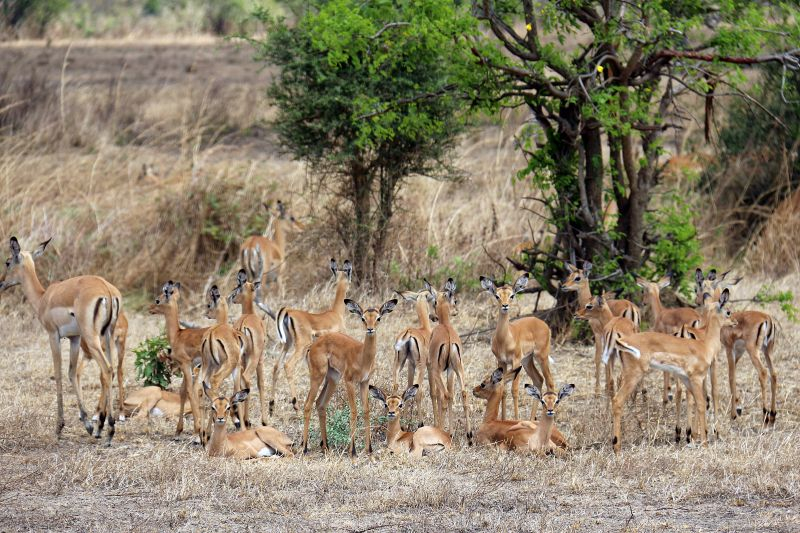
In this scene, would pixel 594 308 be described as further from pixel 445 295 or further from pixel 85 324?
pixel 85 324

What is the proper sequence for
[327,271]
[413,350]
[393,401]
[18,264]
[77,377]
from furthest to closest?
[327,271] < [18,264] < [77,377] < [413,350] < [393,401]

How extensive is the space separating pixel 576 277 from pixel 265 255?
14.7 ft

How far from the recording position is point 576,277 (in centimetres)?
1042

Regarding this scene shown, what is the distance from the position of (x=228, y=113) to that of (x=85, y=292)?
12.5m

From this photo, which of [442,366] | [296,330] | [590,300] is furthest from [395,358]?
[590,300]

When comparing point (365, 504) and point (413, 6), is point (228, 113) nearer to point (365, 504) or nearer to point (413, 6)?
point (413, 6)

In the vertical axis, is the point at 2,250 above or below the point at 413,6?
below

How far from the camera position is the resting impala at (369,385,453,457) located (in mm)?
7965

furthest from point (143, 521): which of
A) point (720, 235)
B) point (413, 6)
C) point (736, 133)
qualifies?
point (736, 133)

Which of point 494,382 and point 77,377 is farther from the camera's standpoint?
point 77,377

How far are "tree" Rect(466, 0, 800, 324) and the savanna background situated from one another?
0.82 ft

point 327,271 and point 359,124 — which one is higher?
point 359,124

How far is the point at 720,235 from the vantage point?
15273 millimetres

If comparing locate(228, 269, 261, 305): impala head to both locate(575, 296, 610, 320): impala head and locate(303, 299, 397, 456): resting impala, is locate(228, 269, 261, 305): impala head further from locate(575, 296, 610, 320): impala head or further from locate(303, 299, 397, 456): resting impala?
locate(575, 296, 610, 320): impala head
